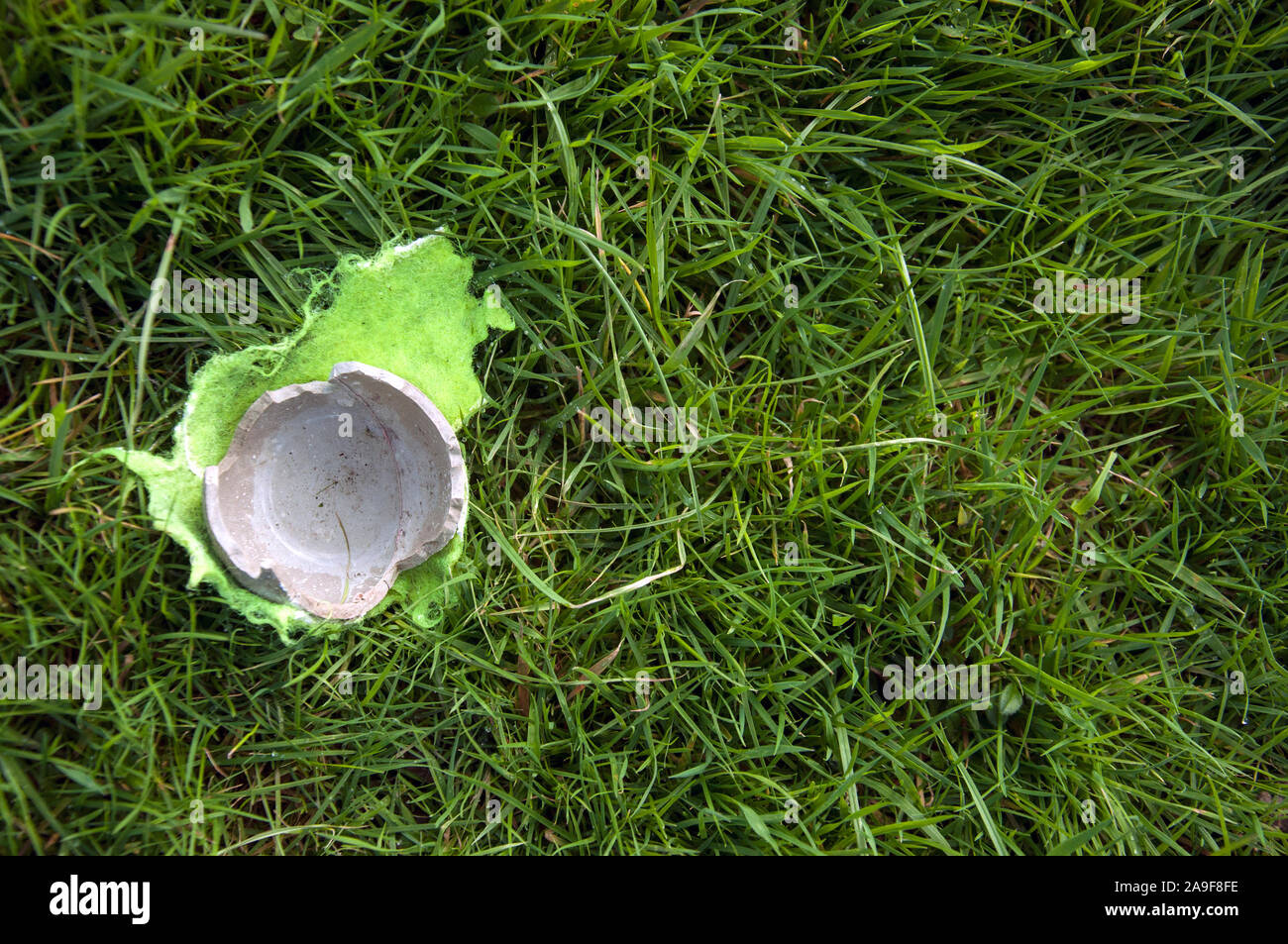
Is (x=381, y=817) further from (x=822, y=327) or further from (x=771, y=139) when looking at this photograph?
(x=771, y=139)

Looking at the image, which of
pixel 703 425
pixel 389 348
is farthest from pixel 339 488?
pixel 703 425

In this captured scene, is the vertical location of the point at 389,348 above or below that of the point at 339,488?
above

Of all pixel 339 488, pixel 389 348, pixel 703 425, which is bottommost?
pixel 339 488

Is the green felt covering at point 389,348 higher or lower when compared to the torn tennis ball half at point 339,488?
higher

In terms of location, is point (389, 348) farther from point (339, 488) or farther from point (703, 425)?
point (703, 425)

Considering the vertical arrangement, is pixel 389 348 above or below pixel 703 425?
above
